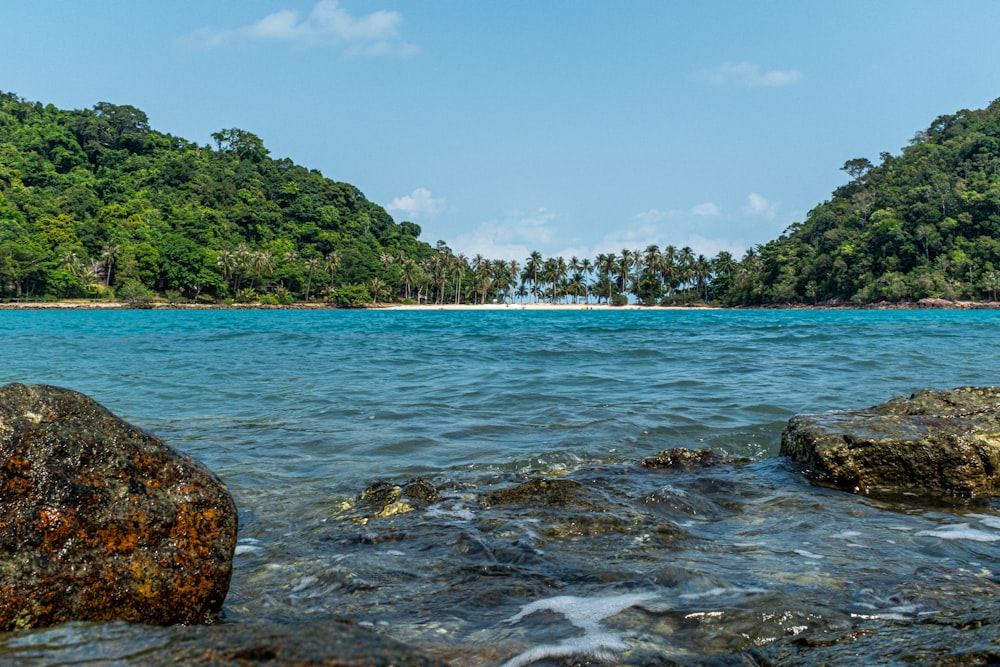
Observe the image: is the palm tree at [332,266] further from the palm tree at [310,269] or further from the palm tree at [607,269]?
the palm tree at [607,269]

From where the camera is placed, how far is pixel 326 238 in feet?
500

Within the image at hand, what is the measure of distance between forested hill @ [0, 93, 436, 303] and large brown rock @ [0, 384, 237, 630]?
113 meters

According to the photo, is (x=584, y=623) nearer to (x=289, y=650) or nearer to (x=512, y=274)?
(x=289, y=650)

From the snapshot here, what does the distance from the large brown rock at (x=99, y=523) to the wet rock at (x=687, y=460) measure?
476cm

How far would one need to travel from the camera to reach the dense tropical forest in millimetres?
106125

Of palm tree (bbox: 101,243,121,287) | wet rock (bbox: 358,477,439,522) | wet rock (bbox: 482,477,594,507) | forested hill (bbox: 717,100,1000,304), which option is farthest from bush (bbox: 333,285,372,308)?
wet rock (bbox: 482,477,594,507)

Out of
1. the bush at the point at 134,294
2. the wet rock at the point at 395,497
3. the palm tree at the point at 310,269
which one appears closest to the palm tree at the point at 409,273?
the palm tree at the point at 310,269

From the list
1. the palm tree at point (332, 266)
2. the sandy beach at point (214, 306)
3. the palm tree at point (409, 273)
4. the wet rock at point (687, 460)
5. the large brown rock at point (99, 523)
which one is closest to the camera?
the large brown rock at point (99, 523)

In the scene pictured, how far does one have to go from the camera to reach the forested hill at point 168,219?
110250 millimetres

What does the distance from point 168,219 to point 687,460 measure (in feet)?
484

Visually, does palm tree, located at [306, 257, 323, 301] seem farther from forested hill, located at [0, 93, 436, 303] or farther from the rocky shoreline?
the rocky shoreline

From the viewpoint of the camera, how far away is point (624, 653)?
119 inches

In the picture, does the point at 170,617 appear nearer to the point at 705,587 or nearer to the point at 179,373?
the point at 705,587

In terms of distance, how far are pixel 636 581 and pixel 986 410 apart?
215 inches
